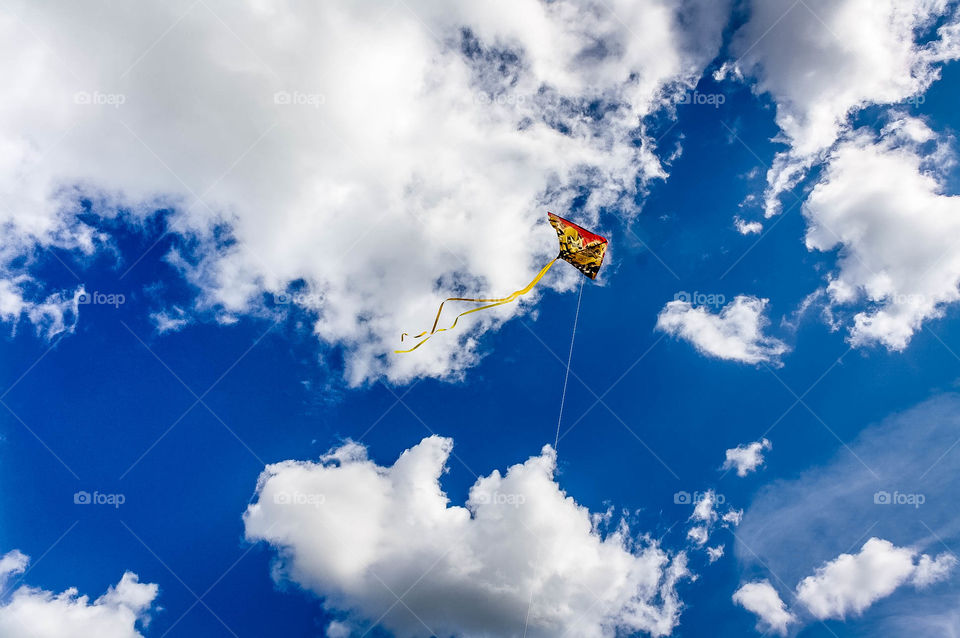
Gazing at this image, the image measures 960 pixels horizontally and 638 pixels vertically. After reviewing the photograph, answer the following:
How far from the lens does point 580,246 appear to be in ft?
104

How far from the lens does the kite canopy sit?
31344 millimetres

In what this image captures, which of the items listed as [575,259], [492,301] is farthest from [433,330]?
[575,259]

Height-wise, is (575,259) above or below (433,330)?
above

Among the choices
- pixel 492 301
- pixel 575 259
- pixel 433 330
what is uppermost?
pixel 575 259

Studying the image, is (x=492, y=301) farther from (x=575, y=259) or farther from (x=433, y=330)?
(x=575, y=259)

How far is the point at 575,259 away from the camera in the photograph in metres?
32.2

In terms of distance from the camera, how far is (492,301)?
1223 inches

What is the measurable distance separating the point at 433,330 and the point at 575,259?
38.3 feet

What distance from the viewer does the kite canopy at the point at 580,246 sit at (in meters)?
31.3

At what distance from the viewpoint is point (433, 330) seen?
3164 centimetres

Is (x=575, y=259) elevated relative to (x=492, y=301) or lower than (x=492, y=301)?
elevated
